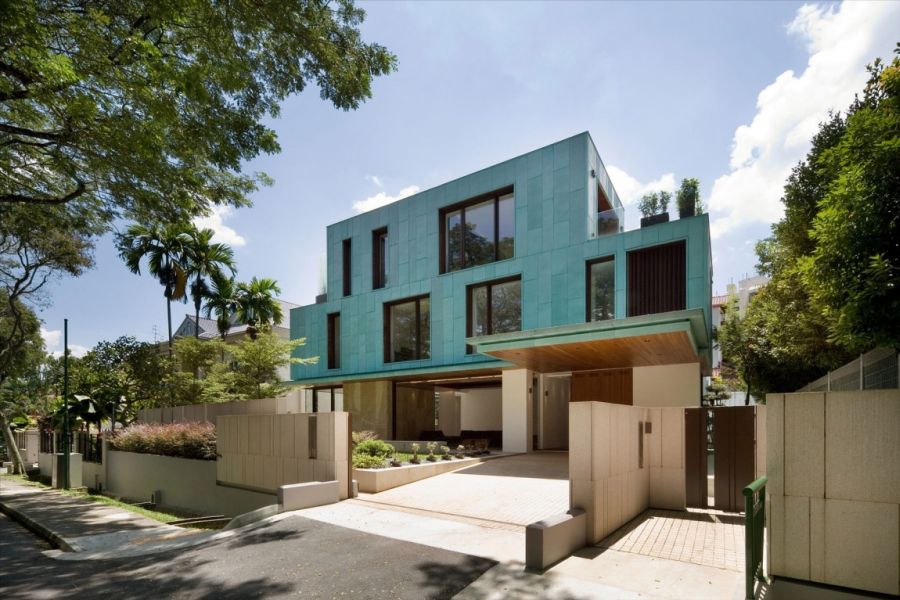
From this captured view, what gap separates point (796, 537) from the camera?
15.7 feet

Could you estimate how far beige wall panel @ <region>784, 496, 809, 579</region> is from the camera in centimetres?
474

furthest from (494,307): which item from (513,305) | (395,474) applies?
(395,474)

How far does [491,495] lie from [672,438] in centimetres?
372

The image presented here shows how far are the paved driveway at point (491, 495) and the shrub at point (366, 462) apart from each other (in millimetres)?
1015

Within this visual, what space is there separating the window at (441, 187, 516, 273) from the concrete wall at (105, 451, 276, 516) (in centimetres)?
1222

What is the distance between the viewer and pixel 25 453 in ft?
106

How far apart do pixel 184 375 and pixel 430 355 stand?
1132cm

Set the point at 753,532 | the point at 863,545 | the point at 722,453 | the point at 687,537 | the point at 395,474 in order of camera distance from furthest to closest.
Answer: the point at 395,474
the point at 722,453
the point at 687,537
the point at 753,532
the point at 863,545

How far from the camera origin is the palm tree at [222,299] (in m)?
29.6

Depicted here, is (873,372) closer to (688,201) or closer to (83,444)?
(688,201)

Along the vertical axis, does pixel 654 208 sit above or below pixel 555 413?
above

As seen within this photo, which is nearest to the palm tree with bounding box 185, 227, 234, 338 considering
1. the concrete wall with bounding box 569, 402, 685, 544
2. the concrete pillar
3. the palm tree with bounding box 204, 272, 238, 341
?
the palm tree with bounding box 204, 272, 238, 341

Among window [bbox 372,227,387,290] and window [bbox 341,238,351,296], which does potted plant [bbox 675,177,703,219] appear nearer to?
window [bbox 372,227,387,290]

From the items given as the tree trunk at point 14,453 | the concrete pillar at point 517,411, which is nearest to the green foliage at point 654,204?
the concrete pillar at point 517,411
